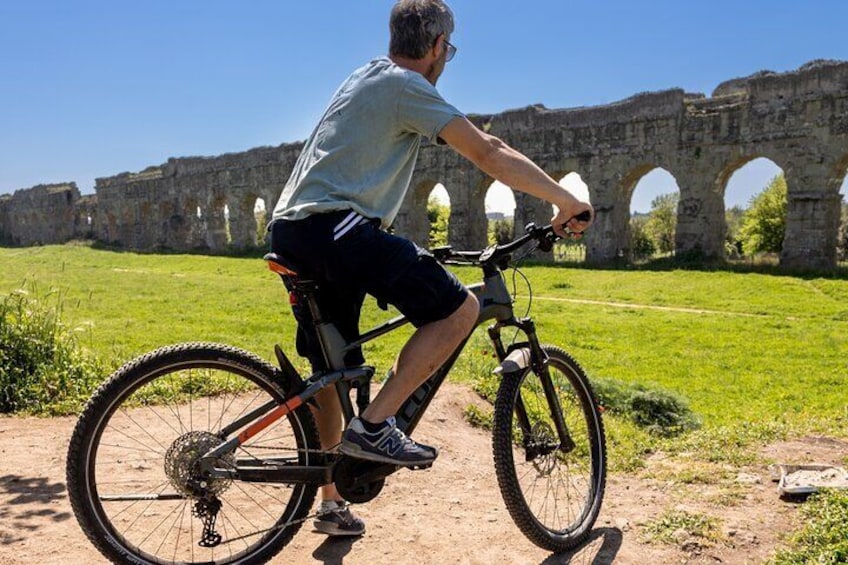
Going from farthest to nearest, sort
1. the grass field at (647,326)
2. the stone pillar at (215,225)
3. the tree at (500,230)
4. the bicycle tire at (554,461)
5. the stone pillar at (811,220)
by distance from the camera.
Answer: the tree at (500,230) < the stone pillar at (215,225) < the stone pillar at (811,220) < the grass field at (647,326) < the bicycle tire at (554,461)

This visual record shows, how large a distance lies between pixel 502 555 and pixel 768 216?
34.7 meters

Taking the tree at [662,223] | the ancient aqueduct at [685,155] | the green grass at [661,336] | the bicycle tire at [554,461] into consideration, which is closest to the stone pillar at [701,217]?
the ancient aqueduct at [685,155]

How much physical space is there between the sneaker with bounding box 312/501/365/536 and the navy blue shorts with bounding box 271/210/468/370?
3.65 feet

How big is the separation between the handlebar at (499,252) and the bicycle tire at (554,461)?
51 centimetres

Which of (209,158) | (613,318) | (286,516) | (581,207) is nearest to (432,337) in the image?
(581,207)

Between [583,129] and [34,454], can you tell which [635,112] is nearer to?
[583,129]

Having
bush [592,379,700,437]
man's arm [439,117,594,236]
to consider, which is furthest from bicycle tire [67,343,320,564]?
bush [592,379,700,437]

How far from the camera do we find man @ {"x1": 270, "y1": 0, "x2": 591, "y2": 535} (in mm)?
2809

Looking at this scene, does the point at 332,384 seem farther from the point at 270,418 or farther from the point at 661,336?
the point at 661,336

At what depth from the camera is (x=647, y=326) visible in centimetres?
1354

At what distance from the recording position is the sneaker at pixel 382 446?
2807 mm

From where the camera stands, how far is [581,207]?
2916mm

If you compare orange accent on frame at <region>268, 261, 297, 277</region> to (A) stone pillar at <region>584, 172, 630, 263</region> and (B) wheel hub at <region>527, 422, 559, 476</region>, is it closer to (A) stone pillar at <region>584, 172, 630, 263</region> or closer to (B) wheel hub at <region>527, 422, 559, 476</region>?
(B) wheel hub at <region>527, 422, 559, 476</region>

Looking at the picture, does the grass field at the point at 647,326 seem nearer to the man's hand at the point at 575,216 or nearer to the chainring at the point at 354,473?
the man's hand at the point at 575,216
